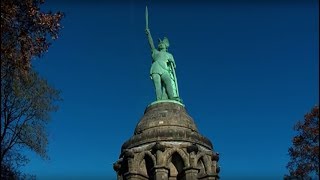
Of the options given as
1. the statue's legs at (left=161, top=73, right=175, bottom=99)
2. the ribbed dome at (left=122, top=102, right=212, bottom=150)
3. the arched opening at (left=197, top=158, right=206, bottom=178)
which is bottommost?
the arched opening at (left=197, top=158, right=206, bottom=178)

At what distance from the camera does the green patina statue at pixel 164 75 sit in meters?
23.4

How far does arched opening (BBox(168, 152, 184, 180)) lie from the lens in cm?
2030

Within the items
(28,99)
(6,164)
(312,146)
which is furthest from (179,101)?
(6,164)

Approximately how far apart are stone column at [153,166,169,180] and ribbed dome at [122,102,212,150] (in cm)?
148

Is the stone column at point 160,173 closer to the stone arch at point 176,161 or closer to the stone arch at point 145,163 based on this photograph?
the stone arch at point 176,161

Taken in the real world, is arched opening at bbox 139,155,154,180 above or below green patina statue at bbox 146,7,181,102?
below

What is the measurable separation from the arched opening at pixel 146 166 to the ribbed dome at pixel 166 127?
81cm

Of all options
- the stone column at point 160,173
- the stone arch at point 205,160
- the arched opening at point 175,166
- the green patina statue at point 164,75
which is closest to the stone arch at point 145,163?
the stone column at point 160,173

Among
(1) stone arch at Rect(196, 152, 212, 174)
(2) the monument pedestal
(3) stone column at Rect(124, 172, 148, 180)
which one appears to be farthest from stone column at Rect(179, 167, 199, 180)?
(3) stone column at Rect(124, 172, 148, 180)

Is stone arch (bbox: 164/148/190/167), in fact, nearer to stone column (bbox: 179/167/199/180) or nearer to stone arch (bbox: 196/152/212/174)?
stone column (bbox: 179/167/199/180)

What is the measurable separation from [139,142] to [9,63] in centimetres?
964

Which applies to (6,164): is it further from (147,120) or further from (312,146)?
(312,146)

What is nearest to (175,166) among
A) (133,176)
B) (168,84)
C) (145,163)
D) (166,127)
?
(145,163)

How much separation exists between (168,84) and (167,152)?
443 centimetres
